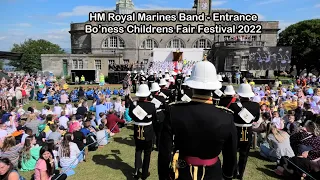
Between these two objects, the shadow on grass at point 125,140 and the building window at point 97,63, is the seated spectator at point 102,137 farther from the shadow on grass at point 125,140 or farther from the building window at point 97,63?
the building window at point 97,63

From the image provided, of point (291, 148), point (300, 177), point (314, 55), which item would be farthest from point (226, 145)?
point (314, 55)

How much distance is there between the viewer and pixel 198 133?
105 inches

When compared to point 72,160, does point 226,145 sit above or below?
above

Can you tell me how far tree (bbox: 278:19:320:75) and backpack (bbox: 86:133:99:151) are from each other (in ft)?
163

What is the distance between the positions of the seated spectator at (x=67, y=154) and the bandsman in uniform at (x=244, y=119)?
4206 millimetres

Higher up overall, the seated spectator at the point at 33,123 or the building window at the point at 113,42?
the building window at the point at 113,42

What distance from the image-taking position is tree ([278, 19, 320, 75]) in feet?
155

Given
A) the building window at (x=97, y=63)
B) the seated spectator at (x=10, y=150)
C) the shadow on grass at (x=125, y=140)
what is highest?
the building window at (x=97, y=63)

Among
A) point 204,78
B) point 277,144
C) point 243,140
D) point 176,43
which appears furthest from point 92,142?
point 176,43

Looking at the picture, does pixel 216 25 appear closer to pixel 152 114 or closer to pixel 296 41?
pixel 296 41

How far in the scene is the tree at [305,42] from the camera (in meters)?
47.3

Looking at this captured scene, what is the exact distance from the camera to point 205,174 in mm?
2873

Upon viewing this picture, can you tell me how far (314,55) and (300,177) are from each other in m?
49.4

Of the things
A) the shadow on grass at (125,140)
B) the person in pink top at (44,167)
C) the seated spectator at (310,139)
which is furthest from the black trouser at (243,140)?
the shadow on grass at (125,140)
